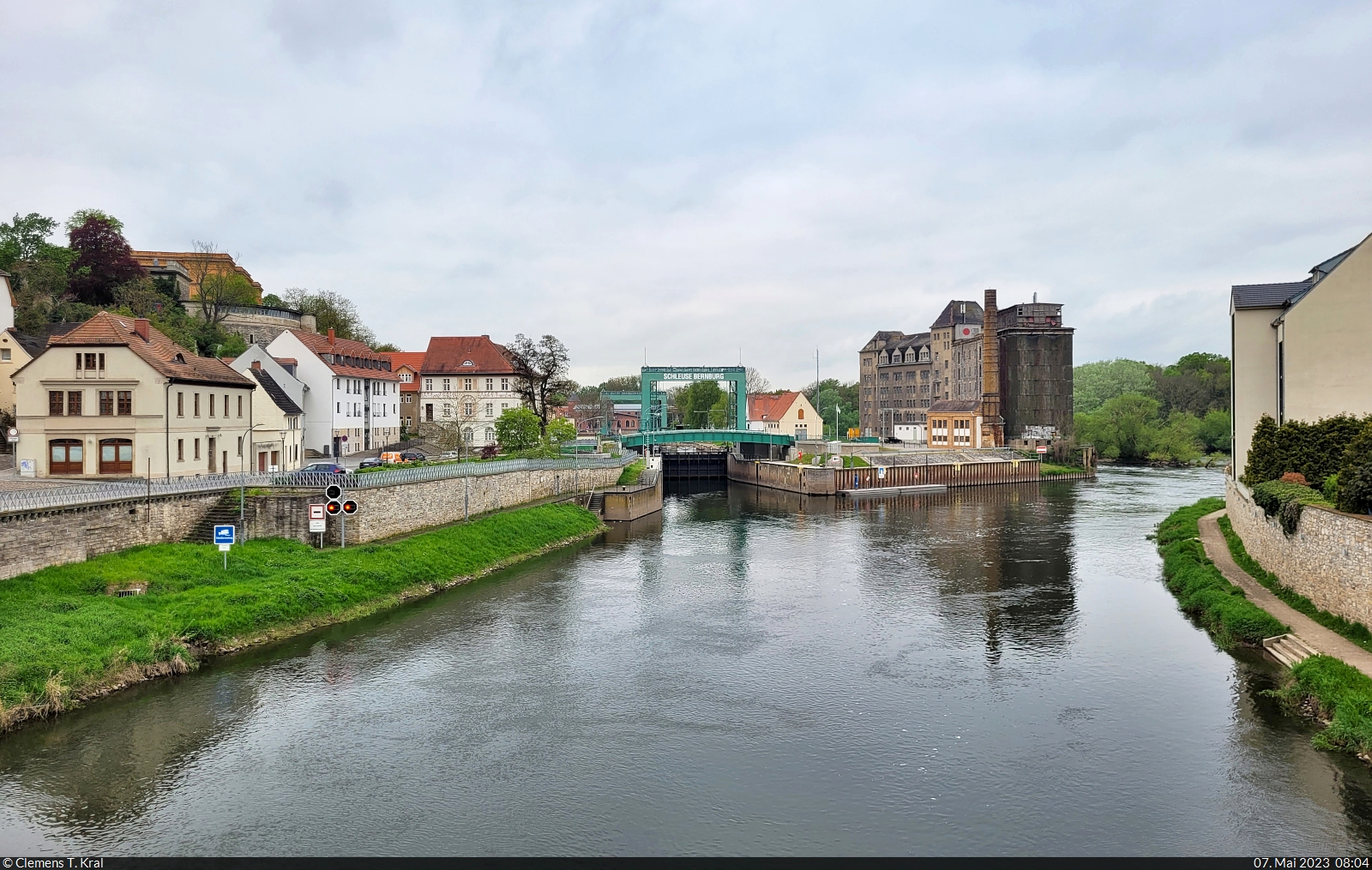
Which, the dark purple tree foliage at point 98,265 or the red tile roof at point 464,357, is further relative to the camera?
the red tile roof at point 464,357

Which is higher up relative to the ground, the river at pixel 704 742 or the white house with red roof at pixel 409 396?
the white house with red roof at pixel 409 396

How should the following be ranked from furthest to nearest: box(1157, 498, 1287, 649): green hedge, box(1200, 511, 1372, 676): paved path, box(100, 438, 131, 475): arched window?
1. box(100, 438, 131, 475): arched window
2. box(1157, 498, 1287, 649): green hedge
3. box(1200, 511, 1372, 676): paved path

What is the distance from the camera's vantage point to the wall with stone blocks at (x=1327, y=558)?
2098 centimetres

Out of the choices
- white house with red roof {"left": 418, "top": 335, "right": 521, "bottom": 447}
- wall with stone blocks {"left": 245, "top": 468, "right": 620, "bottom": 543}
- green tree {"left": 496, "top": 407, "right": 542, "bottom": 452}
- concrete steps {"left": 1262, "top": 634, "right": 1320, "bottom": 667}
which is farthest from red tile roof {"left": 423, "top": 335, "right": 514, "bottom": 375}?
concrete steps {"left": 1262, "top": 634, "right": 1320, "bottom": 667}

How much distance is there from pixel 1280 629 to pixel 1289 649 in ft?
4.89

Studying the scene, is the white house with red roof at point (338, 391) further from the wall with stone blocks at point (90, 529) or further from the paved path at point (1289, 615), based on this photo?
the paved path at point (1289, 615)

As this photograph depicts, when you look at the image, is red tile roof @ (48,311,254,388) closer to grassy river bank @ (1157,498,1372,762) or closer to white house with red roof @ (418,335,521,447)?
grassy river bank @ (1157,498,1372,762)

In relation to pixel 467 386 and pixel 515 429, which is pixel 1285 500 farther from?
pixel 467 386

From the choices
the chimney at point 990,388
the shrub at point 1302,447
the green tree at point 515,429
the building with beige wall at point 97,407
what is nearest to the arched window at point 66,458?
the building with beige wall at point 97,407

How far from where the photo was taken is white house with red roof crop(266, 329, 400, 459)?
53875mm

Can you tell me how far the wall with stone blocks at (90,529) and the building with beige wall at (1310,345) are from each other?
3882 cm

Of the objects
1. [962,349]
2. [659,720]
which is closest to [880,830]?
[659,720]

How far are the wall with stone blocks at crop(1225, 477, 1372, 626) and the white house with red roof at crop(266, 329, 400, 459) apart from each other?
4702 cm
